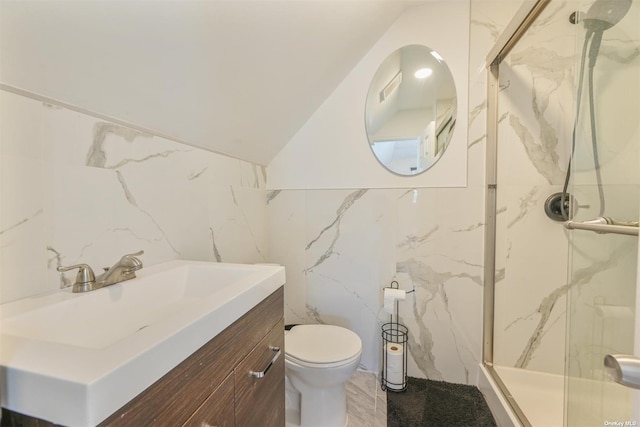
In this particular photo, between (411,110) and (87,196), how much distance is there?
1.69 meters

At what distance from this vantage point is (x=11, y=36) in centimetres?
58

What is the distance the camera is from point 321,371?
1.25 meters

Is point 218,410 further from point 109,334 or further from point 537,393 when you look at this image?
point 537,393

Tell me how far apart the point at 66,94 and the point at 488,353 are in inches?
88.3

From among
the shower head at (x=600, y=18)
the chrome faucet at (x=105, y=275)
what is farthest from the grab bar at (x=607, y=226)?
the chrome faucet at (x=105, y=275)

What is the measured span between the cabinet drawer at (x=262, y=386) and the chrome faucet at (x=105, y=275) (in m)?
0.45

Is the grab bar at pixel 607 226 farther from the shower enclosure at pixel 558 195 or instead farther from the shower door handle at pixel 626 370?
the shower door handle at pixel 626 370

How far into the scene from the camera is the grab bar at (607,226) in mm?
861

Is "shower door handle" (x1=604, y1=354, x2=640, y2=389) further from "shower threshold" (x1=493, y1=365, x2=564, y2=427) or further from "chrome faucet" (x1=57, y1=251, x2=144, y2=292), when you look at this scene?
"shower threshold" (x1=493, y1=365, x2=564, y2=427)

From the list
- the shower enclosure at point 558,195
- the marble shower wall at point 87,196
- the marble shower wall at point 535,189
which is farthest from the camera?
the marble shower wall at point 535,189

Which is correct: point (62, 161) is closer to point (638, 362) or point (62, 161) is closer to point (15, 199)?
point (15, 199)

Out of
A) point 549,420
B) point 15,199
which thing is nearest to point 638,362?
point 15,199

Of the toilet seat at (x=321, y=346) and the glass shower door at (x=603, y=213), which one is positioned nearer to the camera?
the glass shower door at (x=603, y=213)

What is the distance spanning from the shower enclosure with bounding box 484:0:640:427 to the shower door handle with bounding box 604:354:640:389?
616 millimetres
